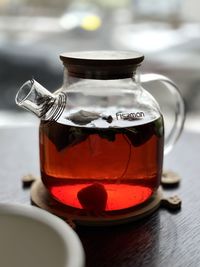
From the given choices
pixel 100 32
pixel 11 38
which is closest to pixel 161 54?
pixel 100 32

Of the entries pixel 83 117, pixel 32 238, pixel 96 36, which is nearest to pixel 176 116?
pixel 83 117

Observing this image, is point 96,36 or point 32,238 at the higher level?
point 32,238

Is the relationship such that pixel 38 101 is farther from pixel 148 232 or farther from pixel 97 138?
pixel 148 232

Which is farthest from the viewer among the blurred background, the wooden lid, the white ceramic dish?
the blurred background

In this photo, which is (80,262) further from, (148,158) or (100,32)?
(100,32)

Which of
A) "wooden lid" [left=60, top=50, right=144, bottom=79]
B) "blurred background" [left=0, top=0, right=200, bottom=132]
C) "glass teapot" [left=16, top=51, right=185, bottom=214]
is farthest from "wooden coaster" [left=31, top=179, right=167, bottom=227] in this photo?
"blurred background" [left=0, top=0, right=200, bottom=132]

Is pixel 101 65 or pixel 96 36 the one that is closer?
pixel 101 65

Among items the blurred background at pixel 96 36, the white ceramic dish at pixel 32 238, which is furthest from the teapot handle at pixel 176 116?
the blurred background at pixel 96 36

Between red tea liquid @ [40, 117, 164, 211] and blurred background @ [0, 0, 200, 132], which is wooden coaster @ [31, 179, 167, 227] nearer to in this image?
red tea liquid @ [40, 117, 164, 211]
